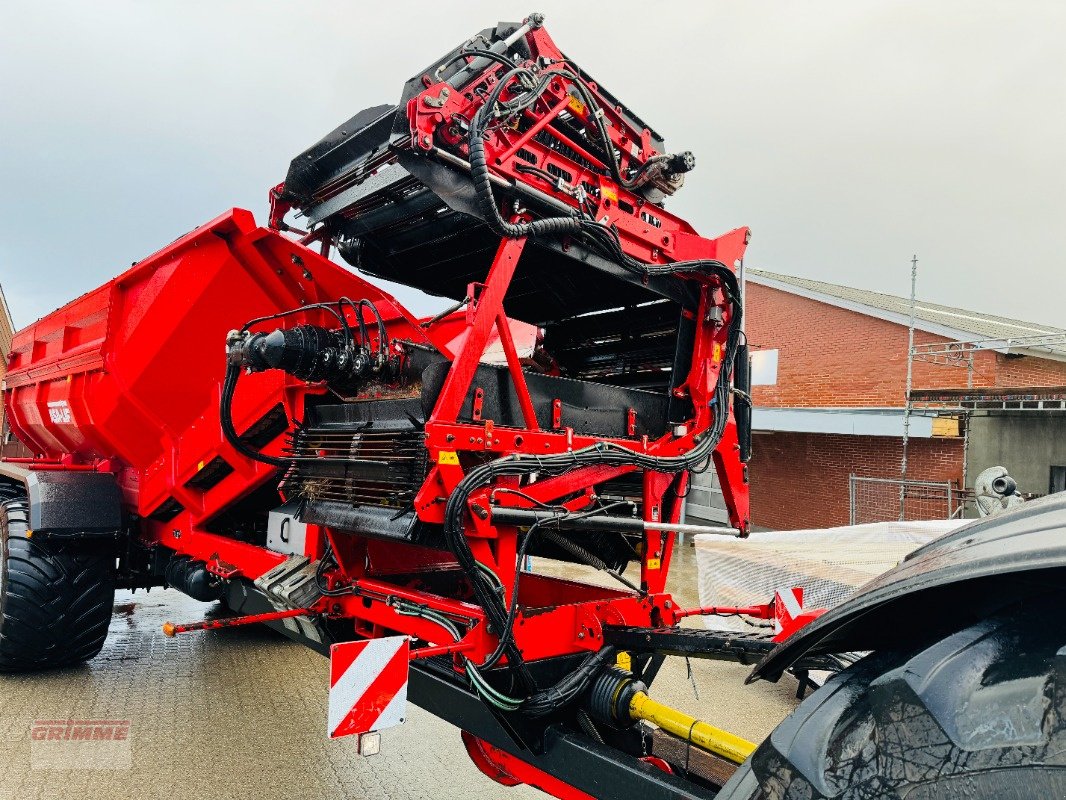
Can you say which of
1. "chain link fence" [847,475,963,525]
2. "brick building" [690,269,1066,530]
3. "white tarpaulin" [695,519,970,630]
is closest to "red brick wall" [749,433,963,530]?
"brick building" [690,269,1066,530]

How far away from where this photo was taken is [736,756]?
197 cm

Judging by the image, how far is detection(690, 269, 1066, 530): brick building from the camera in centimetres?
1136

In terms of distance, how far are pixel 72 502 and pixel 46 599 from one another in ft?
1.95

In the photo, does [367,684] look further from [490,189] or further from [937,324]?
[937,324]

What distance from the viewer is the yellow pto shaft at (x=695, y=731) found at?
1.98 metres

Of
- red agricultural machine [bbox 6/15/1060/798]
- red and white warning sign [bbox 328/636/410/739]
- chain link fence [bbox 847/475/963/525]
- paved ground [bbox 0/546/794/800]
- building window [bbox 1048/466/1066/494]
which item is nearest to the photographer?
red and white warning sign [bbox 328/636/410/739]

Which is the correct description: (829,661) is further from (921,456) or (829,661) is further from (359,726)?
(921,456)

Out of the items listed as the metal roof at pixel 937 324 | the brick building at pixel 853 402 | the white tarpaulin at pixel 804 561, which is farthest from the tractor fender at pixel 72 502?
the brick building at pixel 853 402

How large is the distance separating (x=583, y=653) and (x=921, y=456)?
1100cm

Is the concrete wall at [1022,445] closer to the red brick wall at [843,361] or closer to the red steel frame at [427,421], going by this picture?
the red brick wall at [843,361]

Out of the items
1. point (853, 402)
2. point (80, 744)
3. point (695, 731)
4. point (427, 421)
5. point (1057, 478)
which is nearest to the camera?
point (695, 731)

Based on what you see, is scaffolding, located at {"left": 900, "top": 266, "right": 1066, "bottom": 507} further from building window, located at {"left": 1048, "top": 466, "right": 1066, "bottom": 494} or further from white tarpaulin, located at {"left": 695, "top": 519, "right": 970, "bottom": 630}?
white tarpaulin, located at {"left": 695, "top": 519, "right": 970, "bottom": 630}

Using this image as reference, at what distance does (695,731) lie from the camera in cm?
209

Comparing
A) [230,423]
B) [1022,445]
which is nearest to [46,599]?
[230,423]
